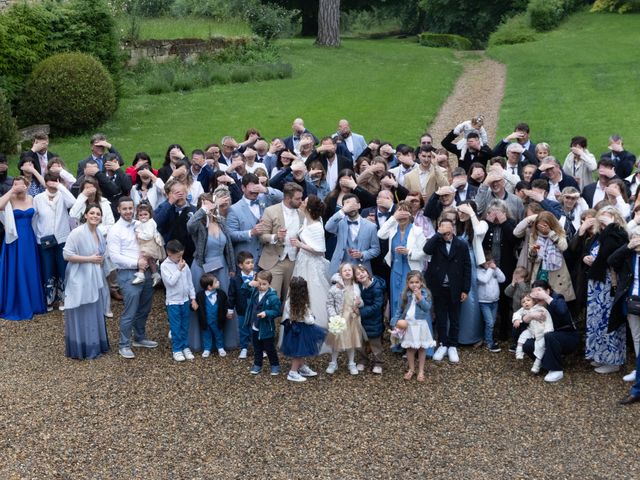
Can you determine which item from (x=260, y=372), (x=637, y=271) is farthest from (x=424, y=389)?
(x=637, y=271)

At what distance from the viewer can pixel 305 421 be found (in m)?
8.32

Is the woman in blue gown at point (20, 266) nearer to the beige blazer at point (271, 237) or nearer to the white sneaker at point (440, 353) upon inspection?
the beige blazer at point (271, 237)

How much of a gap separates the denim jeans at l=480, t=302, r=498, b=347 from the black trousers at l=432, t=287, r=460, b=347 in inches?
15.0

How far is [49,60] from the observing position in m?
20.2

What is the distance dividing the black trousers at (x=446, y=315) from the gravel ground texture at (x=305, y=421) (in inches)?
11.6

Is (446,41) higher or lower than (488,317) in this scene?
higher

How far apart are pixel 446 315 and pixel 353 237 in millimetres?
1490

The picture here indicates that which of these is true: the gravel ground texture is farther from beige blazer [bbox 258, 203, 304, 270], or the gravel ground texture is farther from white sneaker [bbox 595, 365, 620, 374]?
beige blazer [bbox 258, 203, 304, 270]

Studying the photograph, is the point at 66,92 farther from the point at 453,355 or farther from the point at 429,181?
the point at 453,355

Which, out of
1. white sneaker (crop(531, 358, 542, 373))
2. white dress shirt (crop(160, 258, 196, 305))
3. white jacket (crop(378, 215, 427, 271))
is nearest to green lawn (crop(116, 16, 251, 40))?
white dress shirt (crop(160, 258, 196, 305))

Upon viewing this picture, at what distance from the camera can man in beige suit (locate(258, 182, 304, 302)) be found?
1000 centimetres

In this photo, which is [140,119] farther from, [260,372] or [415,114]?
[260,372]

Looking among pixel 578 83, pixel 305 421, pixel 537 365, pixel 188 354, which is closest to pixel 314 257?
pixel 188 354

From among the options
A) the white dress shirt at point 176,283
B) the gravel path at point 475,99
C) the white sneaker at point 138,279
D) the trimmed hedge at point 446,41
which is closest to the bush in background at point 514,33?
the trimmed hedge at point 446,41
